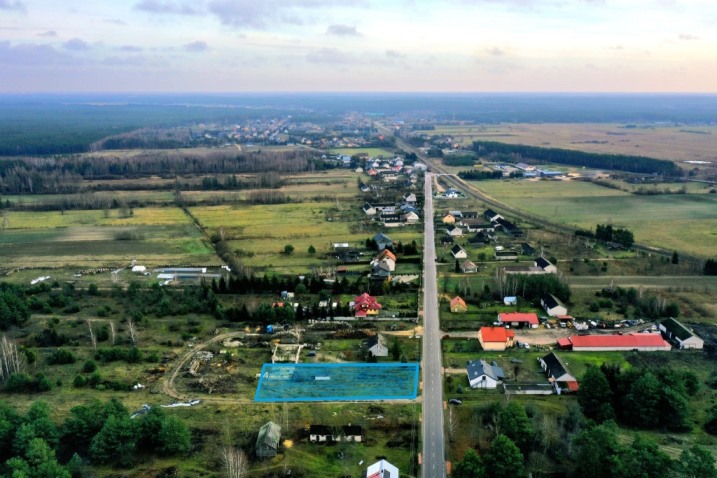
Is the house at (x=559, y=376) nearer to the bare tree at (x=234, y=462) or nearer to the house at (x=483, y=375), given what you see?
the house at (x=483, y=375)

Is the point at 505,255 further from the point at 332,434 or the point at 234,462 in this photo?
the point at 234,462

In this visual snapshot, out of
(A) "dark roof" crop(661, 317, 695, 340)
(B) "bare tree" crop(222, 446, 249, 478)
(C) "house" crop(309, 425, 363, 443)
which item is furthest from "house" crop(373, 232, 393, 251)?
(B) "bare tree" crop(222, 446, 249, 478)

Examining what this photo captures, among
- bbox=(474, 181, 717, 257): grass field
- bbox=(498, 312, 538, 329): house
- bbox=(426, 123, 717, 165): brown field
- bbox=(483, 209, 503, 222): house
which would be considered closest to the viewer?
bbox=(498, 312, 538, 329): house

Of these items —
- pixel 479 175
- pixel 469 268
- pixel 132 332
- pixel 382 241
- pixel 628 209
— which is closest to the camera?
pixel 132 332

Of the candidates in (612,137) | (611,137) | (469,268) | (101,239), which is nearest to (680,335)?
(469,268)

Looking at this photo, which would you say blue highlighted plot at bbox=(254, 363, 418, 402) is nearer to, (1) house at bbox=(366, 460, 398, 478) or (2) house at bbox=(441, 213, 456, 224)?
(1) house at bbox=(366, 460, 398, 478)
